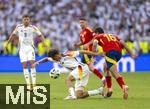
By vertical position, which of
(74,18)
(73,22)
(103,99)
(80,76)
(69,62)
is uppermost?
(74,18)

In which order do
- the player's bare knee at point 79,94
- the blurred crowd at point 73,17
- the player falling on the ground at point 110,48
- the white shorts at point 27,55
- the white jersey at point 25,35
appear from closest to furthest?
1. the player's bare knee at point 79,94
2. the player falling on the ground at point 110,48
3. the white shorts at point 27,55
4. the white jersey at point 25,35
5. the blurred crowd at point 73,17

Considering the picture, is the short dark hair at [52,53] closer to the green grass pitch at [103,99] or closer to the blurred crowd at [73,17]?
the green grass pitch at [103,99]

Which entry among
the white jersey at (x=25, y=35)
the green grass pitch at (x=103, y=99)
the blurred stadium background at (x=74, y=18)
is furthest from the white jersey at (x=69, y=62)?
the blurred stadium background at (x=74, y=18)

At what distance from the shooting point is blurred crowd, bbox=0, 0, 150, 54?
33.1 meters

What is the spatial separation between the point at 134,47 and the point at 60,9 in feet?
16.2

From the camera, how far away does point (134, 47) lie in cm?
3225

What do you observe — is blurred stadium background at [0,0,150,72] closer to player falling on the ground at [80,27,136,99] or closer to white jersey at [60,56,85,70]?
player falling on the ground at [80,27,136,99]

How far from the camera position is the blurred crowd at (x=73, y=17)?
3312 cm

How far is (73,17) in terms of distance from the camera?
3412 cm

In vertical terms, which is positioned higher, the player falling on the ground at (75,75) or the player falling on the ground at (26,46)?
the player falling on the ground at (26,46)

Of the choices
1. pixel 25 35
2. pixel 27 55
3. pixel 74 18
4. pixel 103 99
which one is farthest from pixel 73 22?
pixel 103 99

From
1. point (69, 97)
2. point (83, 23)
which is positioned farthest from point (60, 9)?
point (69, 97)

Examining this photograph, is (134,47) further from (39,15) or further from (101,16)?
(39,15)

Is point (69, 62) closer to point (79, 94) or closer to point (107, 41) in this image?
point (79, 94)
